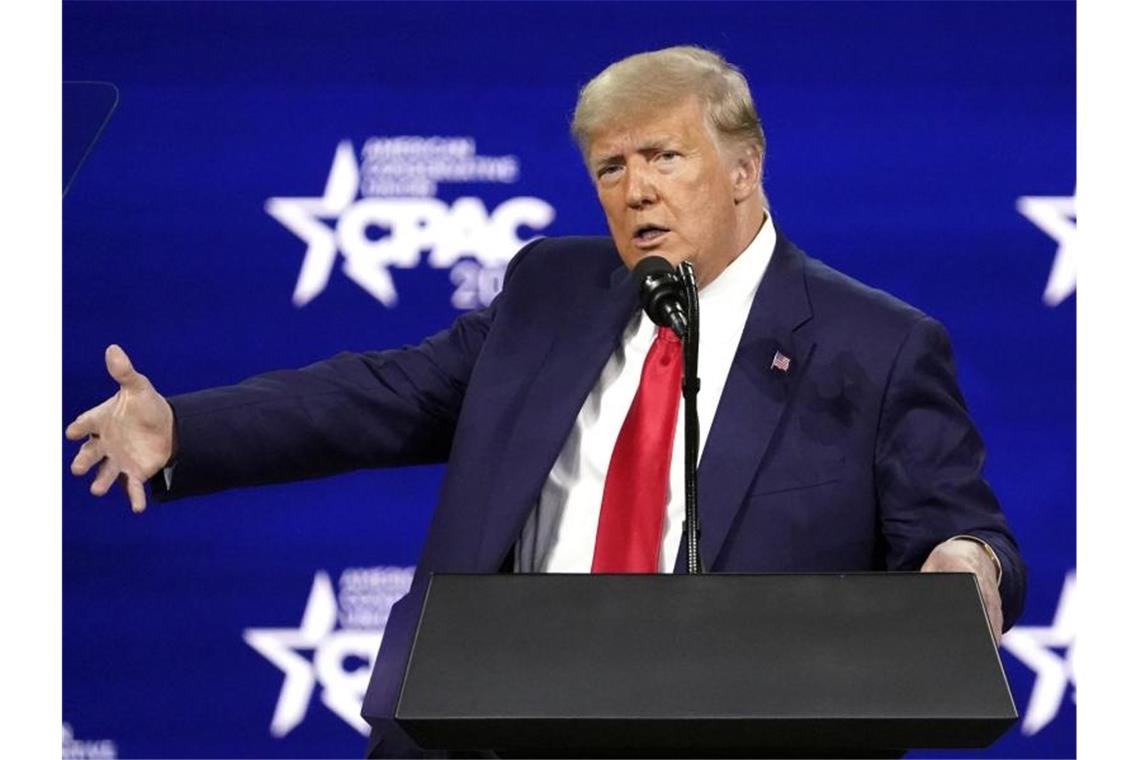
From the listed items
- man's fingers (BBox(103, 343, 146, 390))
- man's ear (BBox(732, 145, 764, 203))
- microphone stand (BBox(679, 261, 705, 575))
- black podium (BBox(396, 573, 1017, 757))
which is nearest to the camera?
black podium (BBox(396, 573, 1017, 757))

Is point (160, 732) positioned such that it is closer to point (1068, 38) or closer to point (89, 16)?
point (89, 16)

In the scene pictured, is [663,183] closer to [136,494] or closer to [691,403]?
[691,403]

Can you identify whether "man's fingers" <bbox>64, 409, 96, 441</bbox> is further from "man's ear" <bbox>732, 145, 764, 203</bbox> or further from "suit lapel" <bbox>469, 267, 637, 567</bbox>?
"man's ear" <bbox>732, 145, 764, 203</bbox>

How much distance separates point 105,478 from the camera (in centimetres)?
202

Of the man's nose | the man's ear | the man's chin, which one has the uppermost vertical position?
the man's ear

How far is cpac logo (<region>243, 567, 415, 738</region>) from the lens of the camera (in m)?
3.51

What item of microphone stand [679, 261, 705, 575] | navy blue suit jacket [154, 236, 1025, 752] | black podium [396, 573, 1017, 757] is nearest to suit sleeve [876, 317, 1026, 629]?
navy blue suit jacket [154, 236, 1025, 752]

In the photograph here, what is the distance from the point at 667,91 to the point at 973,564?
0.70m

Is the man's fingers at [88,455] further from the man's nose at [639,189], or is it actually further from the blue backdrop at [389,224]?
→ the blue backdrop at [389,224]

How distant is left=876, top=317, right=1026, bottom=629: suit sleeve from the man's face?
29cm

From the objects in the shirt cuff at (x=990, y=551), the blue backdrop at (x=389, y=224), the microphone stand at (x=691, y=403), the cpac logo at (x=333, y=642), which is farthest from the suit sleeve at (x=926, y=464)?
the cpac logo at (x=333, y=642)

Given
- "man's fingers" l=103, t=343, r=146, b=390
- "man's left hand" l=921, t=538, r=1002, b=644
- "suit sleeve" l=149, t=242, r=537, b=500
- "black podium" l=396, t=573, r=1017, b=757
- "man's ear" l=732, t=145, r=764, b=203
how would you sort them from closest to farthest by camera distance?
1. "black podium" l=396, t=573, r=1017, b=757
2. "man's left hand" l=921, t=538, r=1002, b=644
3. "man's fingers" l=103, t=343, r=146, b=390
4. "suit sleeve" l=149, t=242, r=537, b=500
5. "man's ear" l=732, t=145, r=764, b=203

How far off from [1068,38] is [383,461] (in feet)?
5.88

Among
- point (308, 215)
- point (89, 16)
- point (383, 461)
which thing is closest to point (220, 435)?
point (383, 461)
